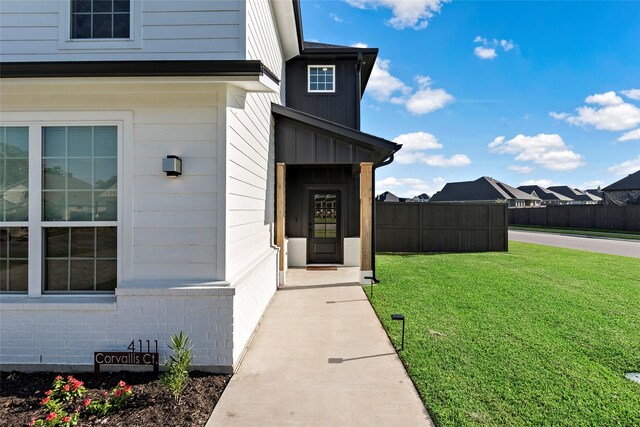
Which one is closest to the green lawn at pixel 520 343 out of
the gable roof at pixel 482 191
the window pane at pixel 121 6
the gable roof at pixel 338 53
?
the window pane at pixel 121 6

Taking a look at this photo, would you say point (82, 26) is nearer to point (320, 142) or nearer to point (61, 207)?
point (61, 207)

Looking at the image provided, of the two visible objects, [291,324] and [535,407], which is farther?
[291,324]

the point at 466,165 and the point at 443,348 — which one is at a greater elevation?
the point at 466,165

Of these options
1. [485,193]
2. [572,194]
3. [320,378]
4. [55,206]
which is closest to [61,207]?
[55,206]

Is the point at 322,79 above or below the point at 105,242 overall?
above

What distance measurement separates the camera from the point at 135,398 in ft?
8.61

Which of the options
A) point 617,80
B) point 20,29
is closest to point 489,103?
point 617,80

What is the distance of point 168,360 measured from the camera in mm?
3125

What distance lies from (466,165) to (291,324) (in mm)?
59245

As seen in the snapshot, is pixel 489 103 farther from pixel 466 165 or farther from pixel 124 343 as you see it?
pixel 466 165

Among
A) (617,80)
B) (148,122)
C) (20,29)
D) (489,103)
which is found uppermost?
(617,80)

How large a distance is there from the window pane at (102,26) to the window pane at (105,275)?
8.35 ft

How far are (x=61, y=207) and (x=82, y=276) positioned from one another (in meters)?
0.79

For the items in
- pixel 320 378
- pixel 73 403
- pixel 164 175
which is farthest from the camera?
pixel 164 175
